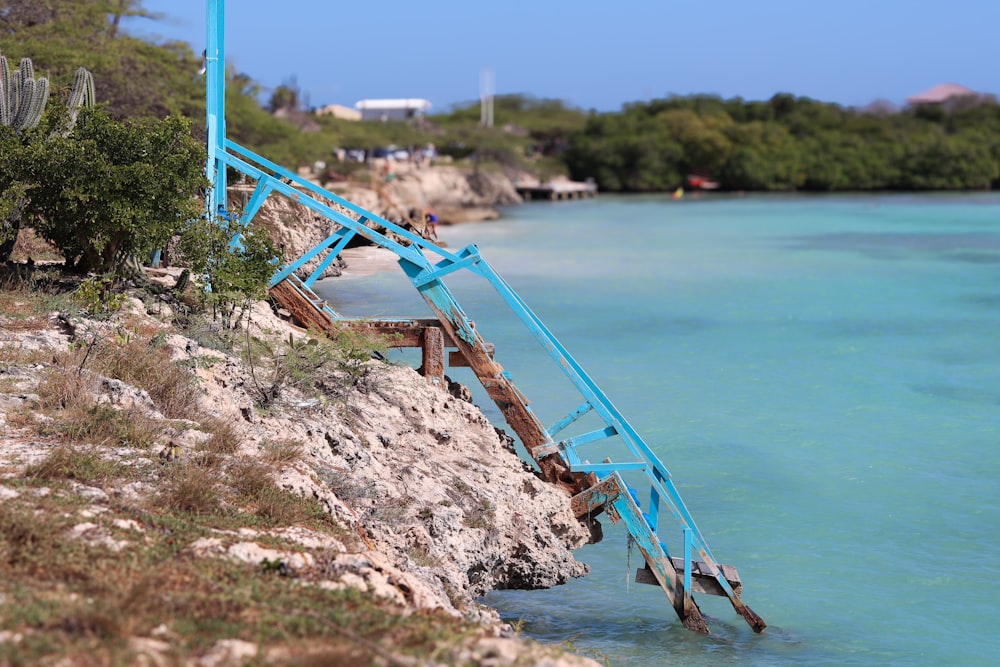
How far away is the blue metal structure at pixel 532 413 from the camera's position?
11.0 meters

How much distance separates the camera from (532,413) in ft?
39.8

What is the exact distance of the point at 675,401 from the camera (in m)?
20.6

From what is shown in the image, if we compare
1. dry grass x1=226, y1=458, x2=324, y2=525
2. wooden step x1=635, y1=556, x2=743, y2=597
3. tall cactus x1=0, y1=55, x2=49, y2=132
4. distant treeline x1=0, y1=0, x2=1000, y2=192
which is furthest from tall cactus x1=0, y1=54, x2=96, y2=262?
distant treeline x1=0, y1=0, x2=1000, y2=192

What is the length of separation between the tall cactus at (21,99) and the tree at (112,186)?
144 cm

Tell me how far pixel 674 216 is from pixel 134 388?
64248mm

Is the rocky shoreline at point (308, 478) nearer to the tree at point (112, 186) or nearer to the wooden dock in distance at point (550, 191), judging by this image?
the tree at point (112, 186)

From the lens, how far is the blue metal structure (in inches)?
435

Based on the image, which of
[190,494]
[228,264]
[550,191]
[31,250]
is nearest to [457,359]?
[228,264]

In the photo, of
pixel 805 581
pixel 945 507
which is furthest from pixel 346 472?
pixel 945 507

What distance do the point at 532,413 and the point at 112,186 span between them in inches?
183

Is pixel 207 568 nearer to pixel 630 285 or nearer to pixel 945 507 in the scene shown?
pixel 945 507

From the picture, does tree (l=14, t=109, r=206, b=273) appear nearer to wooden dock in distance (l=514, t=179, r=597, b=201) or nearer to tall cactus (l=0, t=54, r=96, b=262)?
tall cactus (l=0, t=54, r=96, b=262)

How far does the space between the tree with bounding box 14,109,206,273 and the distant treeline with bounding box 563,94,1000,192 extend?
96.9m

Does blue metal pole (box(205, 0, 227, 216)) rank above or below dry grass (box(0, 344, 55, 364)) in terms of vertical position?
above
